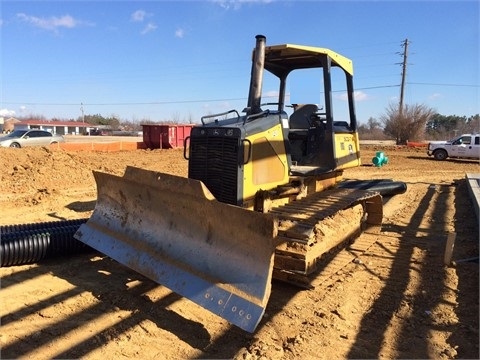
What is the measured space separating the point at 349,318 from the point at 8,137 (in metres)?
21.9

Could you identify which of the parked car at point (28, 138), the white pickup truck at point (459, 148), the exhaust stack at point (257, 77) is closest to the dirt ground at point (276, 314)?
the exhaust stack at point (257, 77)

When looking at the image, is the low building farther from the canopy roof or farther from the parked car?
the canopy roof

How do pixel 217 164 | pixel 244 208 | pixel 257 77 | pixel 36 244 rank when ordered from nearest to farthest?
pixel 244 208, pixel 217 164, pixel 257 77, pixel 36 244

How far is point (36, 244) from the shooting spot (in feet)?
17.6

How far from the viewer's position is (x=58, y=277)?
5.01m

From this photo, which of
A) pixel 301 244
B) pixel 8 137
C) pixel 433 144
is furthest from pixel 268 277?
pixel 433 144

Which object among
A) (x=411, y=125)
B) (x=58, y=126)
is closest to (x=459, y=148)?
(x=411, y=125)

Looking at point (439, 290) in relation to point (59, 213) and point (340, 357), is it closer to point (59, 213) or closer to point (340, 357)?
point (340, 357)

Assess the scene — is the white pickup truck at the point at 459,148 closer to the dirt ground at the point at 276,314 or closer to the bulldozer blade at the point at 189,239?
the dirt ground at the point at 276,314

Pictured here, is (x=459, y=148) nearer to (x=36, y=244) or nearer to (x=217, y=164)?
(x=217, y=164)

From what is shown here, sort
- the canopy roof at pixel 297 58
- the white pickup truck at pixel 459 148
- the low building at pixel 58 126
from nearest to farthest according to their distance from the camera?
the canopy roof at pixel 297 58, the white pickup truck at pixel 459 148, the low building at pixel 58 126

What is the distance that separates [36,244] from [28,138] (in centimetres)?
1865

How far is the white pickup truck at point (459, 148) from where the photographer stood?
2308 centimetres

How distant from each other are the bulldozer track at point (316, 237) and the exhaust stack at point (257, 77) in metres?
1.35
